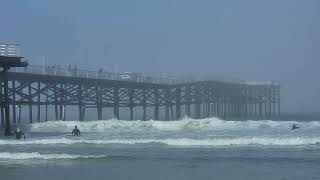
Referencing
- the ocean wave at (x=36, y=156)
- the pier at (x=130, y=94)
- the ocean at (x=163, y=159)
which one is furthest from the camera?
the pier at (x=130, y=94)

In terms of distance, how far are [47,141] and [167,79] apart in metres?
30.8

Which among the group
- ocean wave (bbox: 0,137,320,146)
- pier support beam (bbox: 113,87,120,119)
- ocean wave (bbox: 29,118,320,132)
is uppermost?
pier support beam (bbox: 113,87,120,119)

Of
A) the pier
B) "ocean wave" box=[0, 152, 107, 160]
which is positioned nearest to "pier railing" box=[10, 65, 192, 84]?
the pier

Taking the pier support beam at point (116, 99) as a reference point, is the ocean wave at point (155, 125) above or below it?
below

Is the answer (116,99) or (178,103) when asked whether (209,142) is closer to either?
(116,99)

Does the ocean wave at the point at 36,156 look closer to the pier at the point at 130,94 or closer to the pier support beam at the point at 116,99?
the pier at the point at 130,94

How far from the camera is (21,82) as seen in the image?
45.0 meters

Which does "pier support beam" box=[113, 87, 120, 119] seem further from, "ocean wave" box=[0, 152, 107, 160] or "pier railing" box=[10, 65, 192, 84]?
"ocean wave" box=[0, 152, 107, 160]

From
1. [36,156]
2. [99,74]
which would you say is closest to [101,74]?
[99,74]

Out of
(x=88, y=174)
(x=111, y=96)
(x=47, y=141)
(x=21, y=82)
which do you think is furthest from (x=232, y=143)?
(x=111, y=96)

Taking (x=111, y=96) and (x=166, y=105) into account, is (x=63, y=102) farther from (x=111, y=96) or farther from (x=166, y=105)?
(x=166, y=105)

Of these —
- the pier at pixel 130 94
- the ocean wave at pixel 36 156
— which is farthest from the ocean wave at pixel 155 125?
the ocean wave at pixel 36 156

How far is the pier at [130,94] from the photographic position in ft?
148

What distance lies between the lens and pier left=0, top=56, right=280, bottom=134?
148 feet
